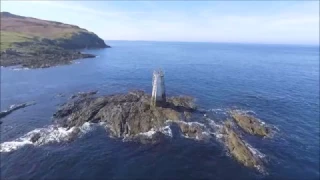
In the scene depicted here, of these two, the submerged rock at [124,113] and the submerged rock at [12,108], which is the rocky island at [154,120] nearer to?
the submerged rock at [124,113]

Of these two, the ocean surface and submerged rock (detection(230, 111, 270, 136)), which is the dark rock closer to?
the ocean surface

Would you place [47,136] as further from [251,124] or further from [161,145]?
[251,124]

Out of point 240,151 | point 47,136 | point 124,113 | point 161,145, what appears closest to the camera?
point 240,151

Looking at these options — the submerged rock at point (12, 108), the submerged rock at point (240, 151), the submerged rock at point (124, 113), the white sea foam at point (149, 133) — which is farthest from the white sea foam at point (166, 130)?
the submerged rock at point (12, 108)

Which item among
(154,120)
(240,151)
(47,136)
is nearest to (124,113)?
(154,120)

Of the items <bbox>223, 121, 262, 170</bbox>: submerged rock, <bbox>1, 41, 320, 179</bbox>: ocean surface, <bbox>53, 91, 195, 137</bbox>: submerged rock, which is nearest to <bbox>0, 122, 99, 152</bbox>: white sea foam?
<bbox>1, 41, 320, 179</bbox>: ocean surface

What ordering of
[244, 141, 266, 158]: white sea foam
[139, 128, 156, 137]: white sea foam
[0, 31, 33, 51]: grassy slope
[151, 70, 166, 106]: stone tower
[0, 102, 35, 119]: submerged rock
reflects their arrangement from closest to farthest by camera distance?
[244, 141, 266, 158]: white sea foam, [139, 128, 156, 137]: white sea foam, [151, 70, 166, 106]: stone tower, [0, 102, 35, 119]: submerged rock, [0, 31, 33, 51]: grassy slope
